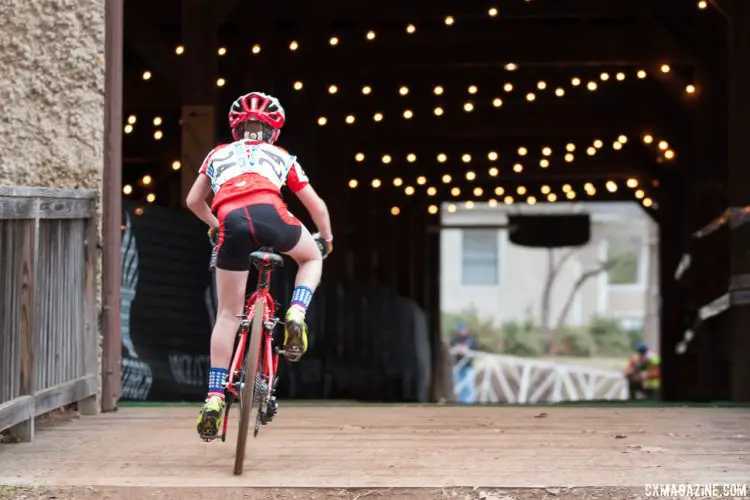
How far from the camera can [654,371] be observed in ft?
116

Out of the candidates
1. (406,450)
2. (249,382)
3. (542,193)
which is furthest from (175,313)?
(542,193)

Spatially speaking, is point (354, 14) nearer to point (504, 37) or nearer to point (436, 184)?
point (504, 37)

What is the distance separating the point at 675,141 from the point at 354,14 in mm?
7060

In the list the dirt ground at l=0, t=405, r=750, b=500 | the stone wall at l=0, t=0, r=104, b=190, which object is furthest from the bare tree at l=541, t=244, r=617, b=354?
the stone wall at l=0, t=0, r=104, b=190

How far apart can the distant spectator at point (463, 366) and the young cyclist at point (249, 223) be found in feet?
157

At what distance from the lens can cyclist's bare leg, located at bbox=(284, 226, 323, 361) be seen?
6.17 meters

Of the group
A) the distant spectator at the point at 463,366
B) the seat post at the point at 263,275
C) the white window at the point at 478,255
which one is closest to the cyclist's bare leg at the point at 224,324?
the seat post at the point at 263,275

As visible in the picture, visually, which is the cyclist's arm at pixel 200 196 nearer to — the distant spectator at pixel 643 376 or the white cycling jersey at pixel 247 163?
the white cycling jersey at pixel 247 163

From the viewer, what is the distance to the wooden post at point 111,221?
872 centimetres

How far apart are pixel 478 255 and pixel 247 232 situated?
5961cm

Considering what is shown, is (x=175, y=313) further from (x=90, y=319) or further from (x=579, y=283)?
(x=579, y=283)

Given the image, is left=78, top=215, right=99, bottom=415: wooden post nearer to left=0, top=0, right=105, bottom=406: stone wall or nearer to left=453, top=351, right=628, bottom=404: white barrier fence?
left=0, top=0, right=105, bottom=406: stone wall

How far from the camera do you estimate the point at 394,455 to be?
6.80 metres

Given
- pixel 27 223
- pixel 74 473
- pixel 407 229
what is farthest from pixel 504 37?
pixel 407 229
